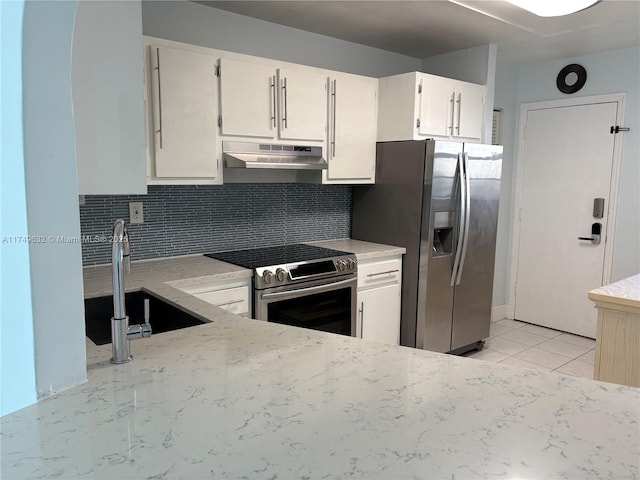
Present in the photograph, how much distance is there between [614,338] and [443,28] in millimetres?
2310

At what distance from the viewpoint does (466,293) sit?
12.0 feet

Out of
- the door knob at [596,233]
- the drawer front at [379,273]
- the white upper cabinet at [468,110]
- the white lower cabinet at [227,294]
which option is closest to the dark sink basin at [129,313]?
the white lower cabinet at [227,294]

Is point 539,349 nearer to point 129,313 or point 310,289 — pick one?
point 310,289

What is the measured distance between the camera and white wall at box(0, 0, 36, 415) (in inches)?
34.3

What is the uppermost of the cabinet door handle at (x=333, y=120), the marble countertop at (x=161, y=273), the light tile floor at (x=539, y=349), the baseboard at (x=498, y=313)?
the cabinet door handle at (x=333, y=120)

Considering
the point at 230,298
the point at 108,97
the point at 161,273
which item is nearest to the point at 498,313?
the point at 230,298

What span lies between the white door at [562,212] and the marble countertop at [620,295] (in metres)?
2.15

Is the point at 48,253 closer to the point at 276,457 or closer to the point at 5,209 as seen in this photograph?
the point at 5,209

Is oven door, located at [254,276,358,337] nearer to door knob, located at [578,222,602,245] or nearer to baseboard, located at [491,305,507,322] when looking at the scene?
baseboard, located at [491,305,507,322]

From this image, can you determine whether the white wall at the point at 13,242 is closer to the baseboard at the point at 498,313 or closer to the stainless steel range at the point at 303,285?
the stainless steel range at the point at 303,285

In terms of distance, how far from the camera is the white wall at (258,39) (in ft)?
9.05

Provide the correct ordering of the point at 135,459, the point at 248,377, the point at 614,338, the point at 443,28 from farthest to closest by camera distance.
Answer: the point at 443,28 → the point at 614,338 → the point at 248,377 → the point at 135,459

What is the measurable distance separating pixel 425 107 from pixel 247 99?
4.36ft

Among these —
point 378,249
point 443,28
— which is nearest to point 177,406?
point 378,249
